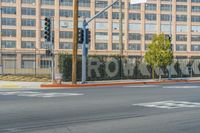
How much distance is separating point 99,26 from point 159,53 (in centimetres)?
6796

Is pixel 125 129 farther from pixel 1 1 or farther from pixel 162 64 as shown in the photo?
pixel 1 1

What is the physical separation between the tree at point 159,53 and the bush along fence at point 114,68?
2.16 meters

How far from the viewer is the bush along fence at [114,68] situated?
38406 mm

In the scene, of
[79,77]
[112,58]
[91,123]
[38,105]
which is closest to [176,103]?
[38,105]

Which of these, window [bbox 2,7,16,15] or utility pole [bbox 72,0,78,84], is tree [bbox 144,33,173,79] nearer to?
utility pole [bbox 72,0,78,84]

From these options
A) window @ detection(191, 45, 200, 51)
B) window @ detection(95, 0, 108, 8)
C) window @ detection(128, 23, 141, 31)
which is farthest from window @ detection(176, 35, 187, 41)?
window @ detection(95, 0, 108, 8)

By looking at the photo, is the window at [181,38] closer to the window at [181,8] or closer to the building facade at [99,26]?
the building facade at [99,26]

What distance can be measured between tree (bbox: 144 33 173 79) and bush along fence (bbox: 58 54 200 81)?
7.09 feet

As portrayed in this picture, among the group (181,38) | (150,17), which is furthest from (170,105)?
(181,38)

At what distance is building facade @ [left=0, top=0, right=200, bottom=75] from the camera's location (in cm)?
10181

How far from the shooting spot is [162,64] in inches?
1631

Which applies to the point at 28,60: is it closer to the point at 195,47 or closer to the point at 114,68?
the point at 195,47

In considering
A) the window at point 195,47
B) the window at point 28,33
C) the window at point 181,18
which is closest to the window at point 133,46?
the window at point 181,18

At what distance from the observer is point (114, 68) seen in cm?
4200
